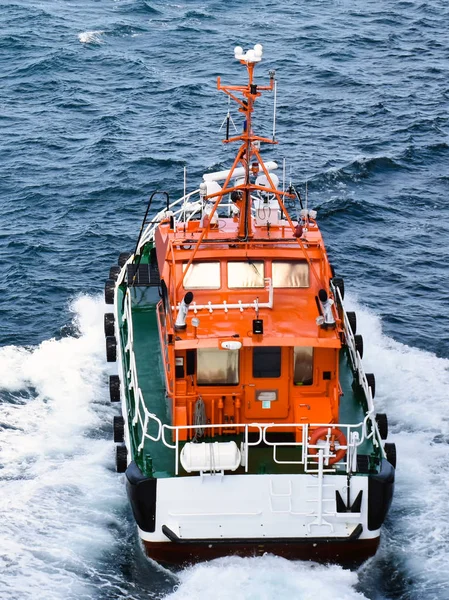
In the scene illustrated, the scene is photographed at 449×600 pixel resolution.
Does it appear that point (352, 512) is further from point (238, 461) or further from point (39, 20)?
point (39, 20)

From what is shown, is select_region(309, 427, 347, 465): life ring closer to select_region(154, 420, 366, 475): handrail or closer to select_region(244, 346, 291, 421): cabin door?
select_region(154, 420, 366, 475): handrail

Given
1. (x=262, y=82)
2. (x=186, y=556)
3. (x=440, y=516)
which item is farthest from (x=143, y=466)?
(x=262, y=82)

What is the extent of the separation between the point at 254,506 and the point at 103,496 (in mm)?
4042

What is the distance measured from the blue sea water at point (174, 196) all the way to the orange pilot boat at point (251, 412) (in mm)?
825

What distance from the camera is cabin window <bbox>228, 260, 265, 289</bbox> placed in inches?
770

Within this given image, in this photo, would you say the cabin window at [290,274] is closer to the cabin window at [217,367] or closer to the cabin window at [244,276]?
the cabin window at [244,276]

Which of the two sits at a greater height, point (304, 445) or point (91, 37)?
point (304, 445)

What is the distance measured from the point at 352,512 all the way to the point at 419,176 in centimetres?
2013

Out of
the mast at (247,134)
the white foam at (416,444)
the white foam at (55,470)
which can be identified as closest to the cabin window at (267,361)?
the mast at (247,134)

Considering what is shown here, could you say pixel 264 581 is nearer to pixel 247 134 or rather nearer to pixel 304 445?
pixel 304 445

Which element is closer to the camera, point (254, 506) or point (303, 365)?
point (254, 506)

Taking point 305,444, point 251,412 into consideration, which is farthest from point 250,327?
point 305,444

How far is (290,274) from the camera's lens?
19.7 metres

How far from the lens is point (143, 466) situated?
59.8 ft
